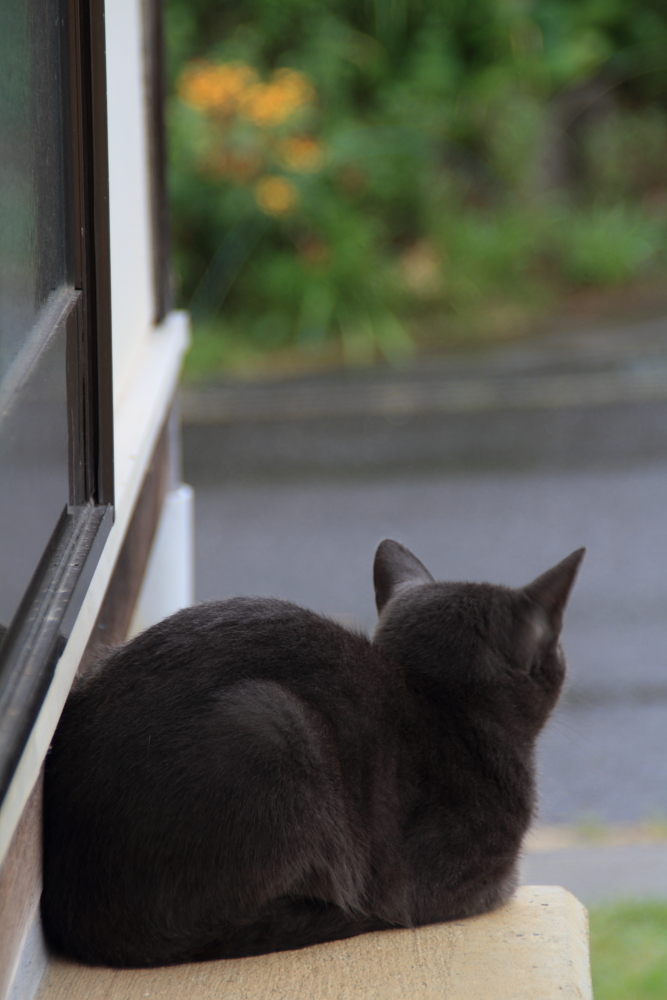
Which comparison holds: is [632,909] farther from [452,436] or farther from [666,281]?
[666,281]

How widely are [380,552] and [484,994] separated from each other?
2.80ft

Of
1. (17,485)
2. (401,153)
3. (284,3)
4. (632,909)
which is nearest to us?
(17,485)

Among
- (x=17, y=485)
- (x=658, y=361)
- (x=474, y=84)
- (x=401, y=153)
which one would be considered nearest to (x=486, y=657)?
(x=17, y=485)

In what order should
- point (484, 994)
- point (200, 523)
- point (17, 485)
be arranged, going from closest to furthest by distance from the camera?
point (17, 485), point (484, 994), point (200, 523)

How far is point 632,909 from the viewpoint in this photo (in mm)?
2688

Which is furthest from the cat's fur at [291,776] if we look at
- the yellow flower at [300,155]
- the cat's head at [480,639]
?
the yellow flower at [300,155]

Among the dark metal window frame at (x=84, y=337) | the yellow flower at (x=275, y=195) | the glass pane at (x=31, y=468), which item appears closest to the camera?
the glass pane at (x=31, y=468)

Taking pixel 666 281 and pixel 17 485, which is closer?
pixel 17 485

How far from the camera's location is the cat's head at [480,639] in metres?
1.81

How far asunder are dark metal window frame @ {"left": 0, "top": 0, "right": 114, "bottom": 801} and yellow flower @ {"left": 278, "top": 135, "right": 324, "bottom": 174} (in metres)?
6.75

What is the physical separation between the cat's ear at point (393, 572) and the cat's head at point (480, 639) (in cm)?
13

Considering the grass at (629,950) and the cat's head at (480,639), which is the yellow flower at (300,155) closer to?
the grass at (629,950)

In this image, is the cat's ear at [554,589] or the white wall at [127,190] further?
the white wall at [127,190]

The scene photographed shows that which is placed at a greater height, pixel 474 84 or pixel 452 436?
pixel 474 84
